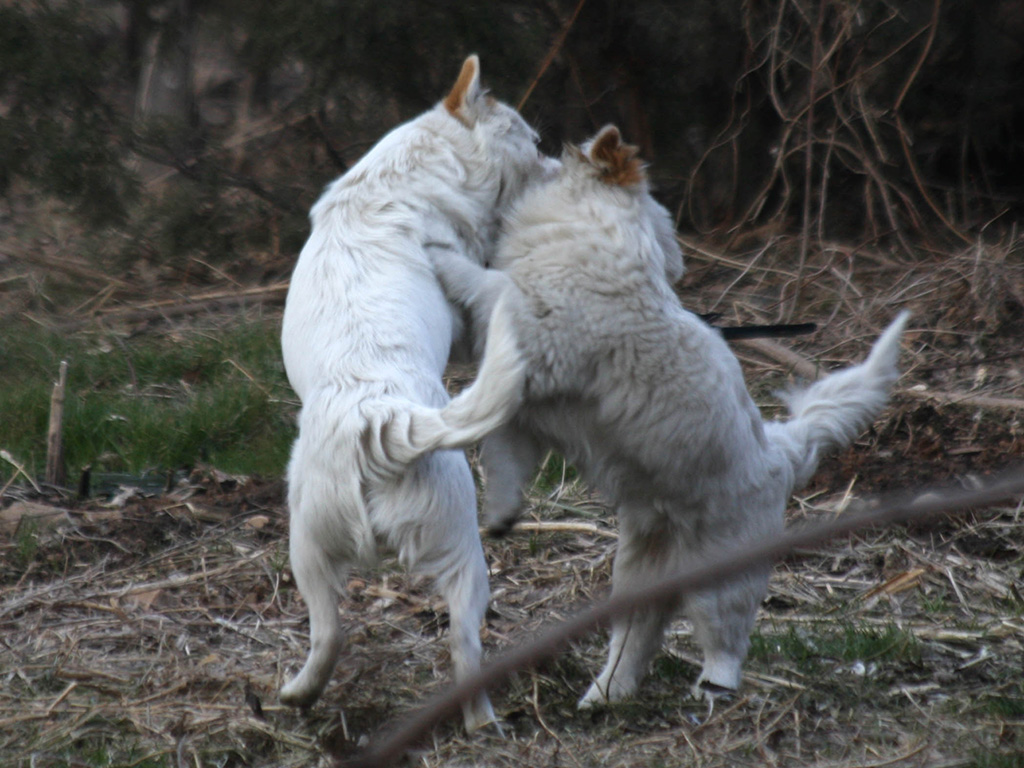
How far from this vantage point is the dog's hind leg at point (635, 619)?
333cm

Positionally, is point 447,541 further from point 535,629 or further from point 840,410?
point 840,410

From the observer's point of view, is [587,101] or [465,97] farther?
[587,101]

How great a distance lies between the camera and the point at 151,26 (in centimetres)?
714

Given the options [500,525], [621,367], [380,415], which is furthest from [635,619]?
[380,415]

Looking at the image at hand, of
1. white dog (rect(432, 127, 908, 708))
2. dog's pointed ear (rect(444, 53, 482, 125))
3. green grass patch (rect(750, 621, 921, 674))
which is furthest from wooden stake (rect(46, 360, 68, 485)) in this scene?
green grass patch (rect(750, 621, 921, 674))

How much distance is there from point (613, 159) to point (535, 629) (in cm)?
144

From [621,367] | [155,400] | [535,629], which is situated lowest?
[155,400]

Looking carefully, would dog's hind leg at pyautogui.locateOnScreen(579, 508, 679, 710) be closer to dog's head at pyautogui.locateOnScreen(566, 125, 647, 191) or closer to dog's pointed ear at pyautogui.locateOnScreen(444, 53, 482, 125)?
dog's head at pyautogui.locateOnScreen(566, 125, 647, 191)

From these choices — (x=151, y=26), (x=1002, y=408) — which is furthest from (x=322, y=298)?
(x=151, y=26)

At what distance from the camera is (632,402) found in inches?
126

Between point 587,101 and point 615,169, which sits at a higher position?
point 615,169

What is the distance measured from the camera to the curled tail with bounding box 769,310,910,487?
3.54 meters

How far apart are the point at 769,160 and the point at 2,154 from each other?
442cm

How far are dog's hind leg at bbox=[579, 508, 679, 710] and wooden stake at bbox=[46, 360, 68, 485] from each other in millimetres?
2437
